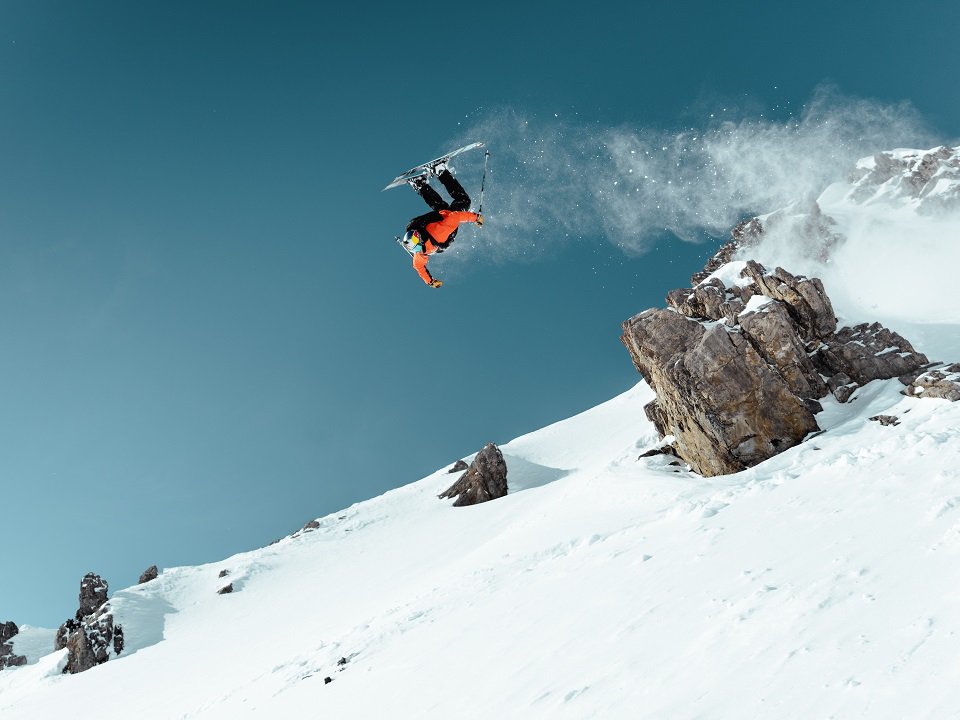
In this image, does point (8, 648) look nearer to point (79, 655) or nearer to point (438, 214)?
point (79, 655)

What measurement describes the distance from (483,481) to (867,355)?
25.3 m

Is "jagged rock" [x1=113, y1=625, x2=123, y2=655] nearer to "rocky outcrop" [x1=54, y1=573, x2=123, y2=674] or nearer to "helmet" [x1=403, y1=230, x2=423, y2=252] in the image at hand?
"rocky outcrop" [x1=54, y1=573, x2=123, y2=674]

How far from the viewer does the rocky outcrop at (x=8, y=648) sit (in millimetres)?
36031

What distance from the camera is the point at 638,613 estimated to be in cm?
991

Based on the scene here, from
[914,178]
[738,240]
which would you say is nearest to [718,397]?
[738,240]

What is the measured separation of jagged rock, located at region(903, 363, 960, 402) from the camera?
60.4ft

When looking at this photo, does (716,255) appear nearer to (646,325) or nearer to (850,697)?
(646,325)

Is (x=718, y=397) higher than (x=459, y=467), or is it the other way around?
(x=459, y=467)

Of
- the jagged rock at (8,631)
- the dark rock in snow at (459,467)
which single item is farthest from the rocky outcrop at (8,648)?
the dark rock in snow at (459,467)

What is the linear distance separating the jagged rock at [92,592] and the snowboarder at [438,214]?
38.7 m

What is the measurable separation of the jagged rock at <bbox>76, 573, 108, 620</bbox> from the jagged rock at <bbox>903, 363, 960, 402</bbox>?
4663cm

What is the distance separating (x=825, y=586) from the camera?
8.66 m

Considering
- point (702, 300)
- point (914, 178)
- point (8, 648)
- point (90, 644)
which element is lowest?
point (90, 644)

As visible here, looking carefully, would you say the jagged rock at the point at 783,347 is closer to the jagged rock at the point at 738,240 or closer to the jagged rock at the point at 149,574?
the jagged rock at the point at 149,574
